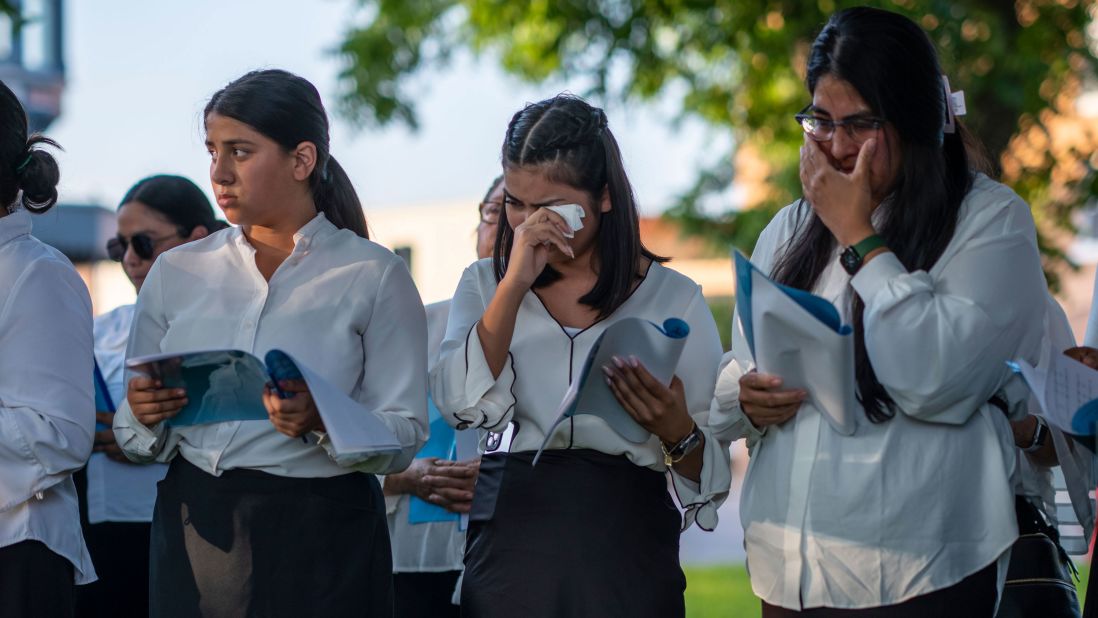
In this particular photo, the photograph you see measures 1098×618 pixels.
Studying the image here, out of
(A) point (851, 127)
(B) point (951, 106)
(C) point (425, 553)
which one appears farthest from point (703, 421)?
(C) point (425, 553)

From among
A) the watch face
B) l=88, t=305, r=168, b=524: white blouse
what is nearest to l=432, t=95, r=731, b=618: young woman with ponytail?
the watch face

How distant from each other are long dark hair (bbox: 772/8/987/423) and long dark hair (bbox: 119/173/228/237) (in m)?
2.56

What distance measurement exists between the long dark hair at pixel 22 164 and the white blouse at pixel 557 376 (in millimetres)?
1096

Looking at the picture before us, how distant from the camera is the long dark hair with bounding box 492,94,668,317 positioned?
10.4 ft

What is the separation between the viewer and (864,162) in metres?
2.75

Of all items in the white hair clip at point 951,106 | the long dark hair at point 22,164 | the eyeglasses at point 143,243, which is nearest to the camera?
the white hair clip at point 951,106

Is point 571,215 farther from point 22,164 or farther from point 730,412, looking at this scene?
point 22,164

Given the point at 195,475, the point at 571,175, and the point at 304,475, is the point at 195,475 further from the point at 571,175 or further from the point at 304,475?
the point at 571,175

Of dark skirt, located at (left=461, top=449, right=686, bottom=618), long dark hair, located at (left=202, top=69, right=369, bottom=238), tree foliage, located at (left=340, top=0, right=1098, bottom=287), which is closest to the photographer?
dark skirt, located at (left=461, top=449, right=686, bottom=618)

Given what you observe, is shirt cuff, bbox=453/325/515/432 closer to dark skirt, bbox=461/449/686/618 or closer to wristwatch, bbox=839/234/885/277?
dark skirt, bbox=461/449/686/618

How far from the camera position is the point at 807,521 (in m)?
2.67

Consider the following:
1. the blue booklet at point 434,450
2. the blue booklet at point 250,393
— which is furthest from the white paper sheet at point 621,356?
the blue booklet at point 434,450

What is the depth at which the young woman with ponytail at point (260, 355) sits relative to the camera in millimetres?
3014

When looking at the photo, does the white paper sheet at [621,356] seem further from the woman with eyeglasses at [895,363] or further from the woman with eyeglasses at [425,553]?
the woman with eyeglasses at [425,553]
